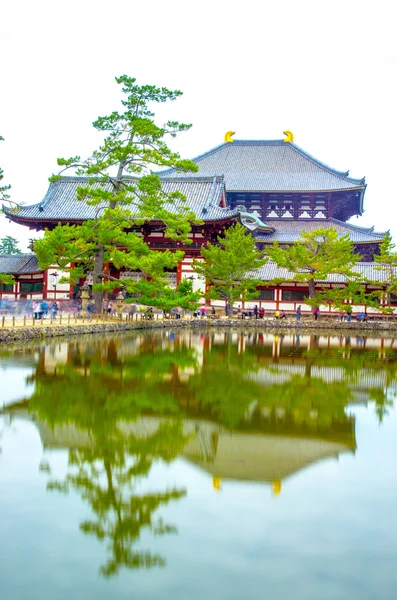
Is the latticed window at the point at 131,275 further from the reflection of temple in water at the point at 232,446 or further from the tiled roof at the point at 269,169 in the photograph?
the reflection of temple in water at the point at 232,446

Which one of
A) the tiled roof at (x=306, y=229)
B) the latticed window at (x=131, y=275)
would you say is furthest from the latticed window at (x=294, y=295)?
the latticed window at (x=131, y=275)

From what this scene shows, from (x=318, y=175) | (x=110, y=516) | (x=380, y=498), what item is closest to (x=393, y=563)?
(x=380, y=498)

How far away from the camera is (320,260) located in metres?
43.3

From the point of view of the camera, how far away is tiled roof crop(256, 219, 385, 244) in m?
53.7

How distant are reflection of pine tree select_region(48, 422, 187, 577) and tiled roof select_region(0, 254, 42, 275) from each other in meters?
37.5

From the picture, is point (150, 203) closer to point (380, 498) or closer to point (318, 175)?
point (380, 498)

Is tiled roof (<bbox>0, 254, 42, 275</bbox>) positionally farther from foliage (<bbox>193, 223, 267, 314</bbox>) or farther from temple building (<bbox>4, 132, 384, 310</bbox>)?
foliage (<bbox>193, 223, 267, 314</bbox>)

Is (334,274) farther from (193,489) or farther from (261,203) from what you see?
(193,489)

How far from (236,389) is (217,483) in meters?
6.69

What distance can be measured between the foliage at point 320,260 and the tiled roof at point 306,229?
29.2 ft

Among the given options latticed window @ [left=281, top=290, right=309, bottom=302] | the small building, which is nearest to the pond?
the small building

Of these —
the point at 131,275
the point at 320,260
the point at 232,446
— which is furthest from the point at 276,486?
the point at 131,275

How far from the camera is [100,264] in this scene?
3403 cm

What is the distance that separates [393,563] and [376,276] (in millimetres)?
45305
